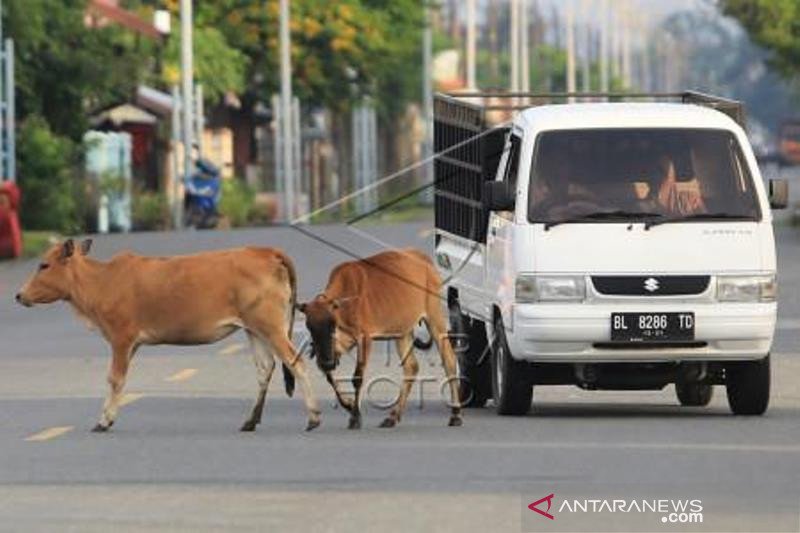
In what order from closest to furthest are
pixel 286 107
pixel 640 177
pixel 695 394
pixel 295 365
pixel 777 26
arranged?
pixel 295 365 → pixel 640 177 → pixel 695 394 → pixel 777 26 → pixel 286 107

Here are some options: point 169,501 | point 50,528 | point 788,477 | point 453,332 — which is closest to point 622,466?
point 788,477

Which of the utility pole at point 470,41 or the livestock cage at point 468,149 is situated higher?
the livestock cage at point 468,149

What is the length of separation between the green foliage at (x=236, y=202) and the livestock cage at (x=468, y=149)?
163ft

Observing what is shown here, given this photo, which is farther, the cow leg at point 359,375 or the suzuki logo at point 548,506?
the cow leg at point 359,375

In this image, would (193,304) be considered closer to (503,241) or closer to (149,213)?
(503,241)

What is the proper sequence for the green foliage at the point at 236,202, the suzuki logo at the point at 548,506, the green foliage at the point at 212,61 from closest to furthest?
the suzuki logo at the point at 548,506 → the green foliage at the point at 236,202 → the green foliage at the point at 212,61

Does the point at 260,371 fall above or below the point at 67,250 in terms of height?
below

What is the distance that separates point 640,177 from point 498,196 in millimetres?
967

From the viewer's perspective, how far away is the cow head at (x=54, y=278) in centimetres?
2044

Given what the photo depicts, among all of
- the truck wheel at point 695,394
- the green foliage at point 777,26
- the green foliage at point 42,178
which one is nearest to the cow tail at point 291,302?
the truck wheel at point 695,394

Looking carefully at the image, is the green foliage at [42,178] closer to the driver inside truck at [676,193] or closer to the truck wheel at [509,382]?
the truck wheel at [509,382]

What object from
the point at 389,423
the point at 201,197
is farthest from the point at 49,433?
the point at 201,197

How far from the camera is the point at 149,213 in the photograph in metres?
71.5

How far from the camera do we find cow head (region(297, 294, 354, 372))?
758 inches
